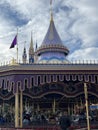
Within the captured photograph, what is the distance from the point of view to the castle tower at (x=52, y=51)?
30.1 meters

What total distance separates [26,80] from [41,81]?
4.19ft

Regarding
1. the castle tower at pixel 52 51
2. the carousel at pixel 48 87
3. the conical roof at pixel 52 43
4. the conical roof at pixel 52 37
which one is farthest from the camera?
the conical roof at pixel 52 37

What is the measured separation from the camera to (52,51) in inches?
1206

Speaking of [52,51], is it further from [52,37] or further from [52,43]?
[52,37]

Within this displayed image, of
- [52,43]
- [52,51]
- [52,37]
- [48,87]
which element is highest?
[52,37]

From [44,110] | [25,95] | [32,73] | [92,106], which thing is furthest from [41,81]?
[92,106]

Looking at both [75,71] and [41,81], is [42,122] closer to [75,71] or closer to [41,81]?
[41,81]

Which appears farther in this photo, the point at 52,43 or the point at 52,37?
the point at 52,37

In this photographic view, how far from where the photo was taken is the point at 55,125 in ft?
73.6

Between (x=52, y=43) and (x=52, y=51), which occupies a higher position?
(x=52, y=43)

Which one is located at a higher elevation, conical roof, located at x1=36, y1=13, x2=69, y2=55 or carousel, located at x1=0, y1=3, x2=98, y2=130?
conical roof, located at x1=36, y1=13, x2=69, y2=55

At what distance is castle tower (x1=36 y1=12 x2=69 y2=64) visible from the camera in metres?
30.1

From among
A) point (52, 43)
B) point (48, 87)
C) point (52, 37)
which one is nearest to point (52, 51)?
point (52, 43)

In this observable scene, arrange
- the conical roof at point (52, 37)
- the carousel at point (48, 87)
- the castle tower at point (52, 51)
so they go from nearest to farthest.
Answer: the carousel at point (48, 87)
the castle tower at point (52, 51)
the conical roof at point (52, 37)
